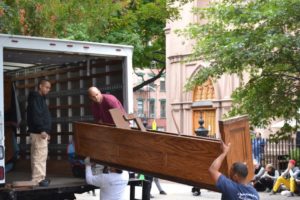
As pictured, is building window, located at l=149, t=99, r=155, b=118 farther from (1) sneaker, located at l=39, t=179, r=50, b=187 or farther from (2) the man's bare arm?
(2) the man's bare arm

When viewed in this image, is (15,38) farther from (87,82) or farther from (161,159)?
(161,159)

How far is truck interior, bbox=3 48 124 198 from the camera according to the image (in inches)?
407

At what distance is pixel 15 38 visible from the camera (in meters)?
8.74

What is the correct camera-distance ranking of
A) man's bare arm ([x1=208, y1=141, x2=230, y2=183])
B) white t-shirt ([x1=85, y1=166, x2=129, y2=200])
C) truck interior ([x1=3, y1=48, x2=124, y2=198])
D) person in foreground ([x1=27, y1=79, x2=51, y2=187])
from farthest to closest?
truck interior ([x1=3, y1=48, x2=124, y2=198])
person in foreground ([x1=27, y1=79, x2=51, y2=187])
white t-shirt ([x1=85, y1=166, x2=129, y2=200])
man's bare arm ([x1=208, y1=141, x2=230, y2=183])

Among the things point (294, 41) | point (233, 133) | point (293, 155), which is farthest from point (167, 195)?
point (233, 133)

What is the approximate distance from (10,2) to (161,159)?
8.88 metres

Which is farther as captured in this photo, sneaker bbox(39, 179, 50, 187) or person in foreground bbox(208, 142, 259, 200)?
sneaker bbox(39, 179, 50, 187)

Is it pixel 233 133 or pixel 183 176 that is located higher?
pixel 233 133

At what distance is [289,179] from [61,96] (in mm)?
8522

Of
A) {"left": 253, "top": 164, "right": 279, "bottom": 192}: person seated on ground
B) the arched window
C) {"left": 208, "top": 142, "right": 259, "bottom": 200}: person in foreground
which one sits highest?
the arched window

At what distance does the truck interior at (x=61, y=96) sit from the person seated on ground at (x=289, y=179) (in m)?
7.90

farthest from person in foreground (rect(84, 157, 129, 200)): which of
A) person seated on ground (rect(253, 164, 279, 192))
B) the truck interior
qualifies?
person seated on ground (rect(253, 164, 279, 192))

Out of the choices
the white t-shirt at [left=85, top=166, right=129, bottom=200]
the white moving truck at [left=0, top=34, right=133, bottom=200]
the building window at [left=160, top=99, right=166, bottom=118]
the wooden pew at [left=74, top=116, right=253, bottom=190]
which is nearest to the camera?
the wooden pew at [left=74, top=116, right=253, bottom=190]

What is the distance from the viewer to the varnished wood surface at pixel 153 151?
6.71 meters
